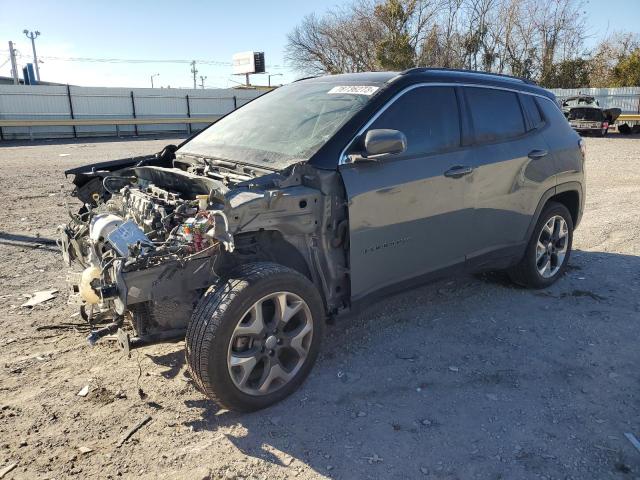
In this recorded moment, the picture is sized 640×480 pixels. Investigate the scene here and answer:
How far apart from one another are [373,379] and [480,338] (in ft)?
3.63

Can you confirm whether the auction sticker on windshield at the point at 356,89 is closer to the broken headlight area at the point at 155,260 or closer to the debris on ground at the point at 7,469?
the broken headlight area at the point at 155,260

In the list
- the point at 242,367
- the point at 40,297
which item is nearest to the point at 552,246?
the point at 242,367

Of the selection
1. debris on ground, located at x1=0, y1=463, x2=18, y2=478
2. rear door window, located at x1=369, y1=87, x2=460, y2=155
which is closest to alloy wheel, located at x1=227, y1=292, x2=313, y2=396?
debris on ground, located at x1=0, y1=463, x2=18, y2=478

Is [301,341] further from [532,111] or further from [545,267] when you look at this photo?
[532,111]

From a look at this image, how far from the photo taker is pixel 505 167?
4.43m

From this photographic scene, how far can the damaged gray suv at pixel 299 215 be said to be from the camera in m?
2.99

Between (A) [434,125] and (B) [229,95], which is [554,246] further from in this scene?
(B) [229,95]

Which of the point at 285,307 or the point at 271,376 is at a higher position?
the point at 285,307

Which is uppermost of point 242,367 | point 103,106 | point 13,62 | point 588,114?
point 13,62

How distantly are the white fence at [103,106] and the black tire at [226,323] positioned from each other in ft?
81.3

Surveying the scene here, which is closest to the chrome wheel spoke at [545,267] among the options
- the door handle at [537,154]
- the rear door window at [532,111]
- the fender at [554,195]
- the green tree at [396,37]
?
the fender at [554,195]

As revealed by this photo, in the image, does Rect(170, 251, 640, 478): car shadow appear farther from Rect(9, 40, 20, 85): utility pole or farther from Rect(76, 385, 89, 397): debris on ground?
Rect(9, 40, 20, 85): utility pole

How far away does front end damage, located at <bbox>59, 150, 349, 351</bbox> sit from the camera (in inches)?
115

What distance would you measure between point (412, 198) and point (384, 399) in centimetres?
139
